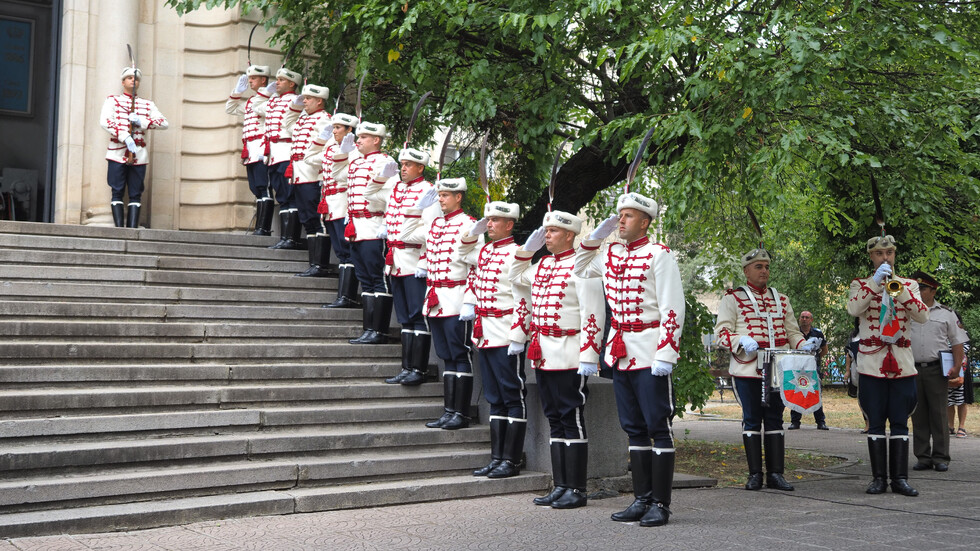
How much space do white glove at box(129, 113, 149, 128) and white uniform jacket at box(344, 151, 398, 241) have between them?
14.2 feet

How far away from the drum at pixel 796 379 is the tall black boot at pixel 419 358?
3232 millimetres

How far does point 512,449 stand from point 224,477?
238cm

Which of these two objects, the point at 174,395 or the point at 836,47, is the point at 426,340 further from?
the point at 836,47

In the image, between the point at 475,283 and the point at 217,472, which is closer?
the point at 217,472

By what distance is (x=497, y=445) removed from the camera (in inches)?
327

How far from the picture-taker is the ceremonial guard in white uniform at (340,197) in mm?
10781

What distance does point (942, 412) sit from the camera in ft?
34.6

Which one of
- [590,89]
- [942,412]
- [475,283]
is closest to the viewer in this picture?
[475,283]

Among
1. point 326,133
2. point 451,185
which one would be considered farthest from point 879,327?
point 326,133

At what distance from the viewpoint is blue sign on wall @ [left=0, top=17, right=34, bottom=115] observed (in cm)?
1483

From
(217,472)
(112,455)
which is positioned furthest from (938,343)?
(112,455)

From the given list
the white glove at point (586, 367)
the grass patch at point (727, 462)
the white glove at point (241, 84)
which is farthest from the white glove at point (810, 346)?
the white glove at point (241, 84)

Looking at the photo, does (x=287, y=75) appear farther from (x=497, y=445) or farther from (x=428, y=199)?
(x=497, y=445)

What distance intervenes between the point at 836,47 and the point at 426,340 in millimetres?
4501
